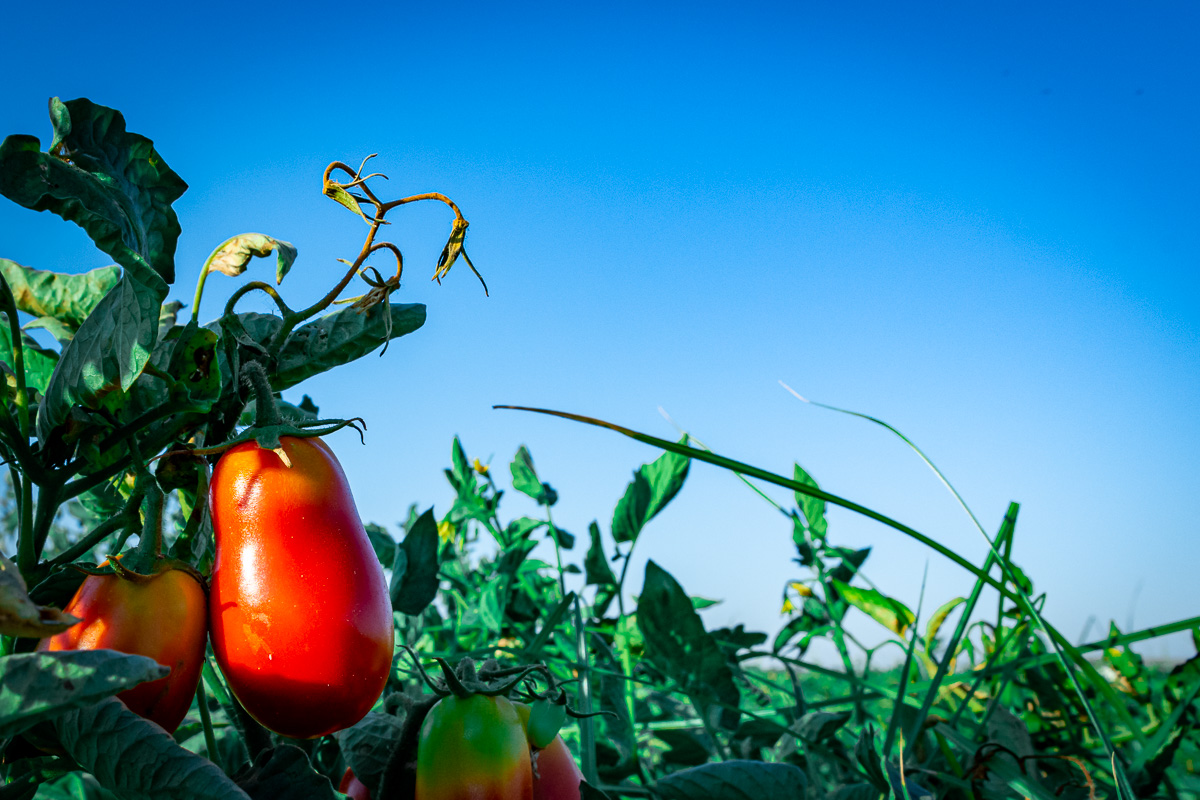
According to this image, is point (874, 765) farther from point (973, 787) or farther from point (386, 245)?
point (386, 245)

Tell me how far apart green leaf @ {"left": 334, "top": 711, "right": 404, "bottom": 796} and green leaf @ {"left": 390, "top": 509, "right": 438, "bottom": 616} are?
0.14 m

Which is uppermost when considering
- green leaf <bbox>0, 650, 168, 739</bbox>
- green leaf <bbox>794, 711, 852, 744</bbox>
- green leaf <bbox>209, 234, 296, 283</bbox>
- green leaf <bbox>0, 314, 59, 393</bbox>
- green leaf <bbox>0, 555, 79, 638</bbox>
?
green leaf <bbox>209, 234, 296, 283</bbox>

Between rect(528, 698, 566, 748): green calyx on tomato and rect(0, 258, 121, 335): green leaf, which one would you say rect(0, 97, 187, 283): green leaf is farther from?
rect(528, 698, 566, 748): green calyx on tomato

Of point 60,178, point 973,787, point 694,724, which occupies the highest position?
point 60,178

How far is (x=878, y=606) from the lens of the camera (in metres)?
0.88

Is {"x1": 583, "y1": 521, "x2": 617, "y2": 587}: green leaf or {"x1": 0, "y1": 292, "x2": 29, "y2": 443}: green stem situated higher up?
{"x1": 0, "y1": 292, "x2": 29, "y2": 443}: green stem

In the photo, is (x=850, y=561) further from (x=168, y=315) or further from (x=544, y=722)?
(x=168, y=315)

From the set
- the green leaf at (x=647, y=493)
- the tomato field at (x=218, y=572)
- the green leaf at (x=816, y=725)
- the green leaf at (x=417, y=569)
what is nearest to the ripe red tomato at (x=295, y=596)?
the tomato field at (x=218, y=572)

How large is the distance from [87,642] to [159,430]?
11 centimetres

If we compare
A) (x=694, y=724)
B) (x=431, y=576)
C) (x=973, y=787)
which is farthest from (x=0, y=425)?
(x=694, y=724)

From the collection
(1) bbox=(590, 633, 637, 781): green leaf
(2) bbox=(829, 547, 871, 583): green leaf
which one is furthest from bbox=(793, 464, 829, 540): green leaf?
(1) bbox=(590, 633, 637, 781): green leaf

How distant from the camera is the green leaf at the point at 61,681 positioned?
238mm

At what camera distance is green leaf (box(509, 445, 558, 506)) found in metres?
1.04

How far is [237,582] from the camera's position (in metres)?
0.36
